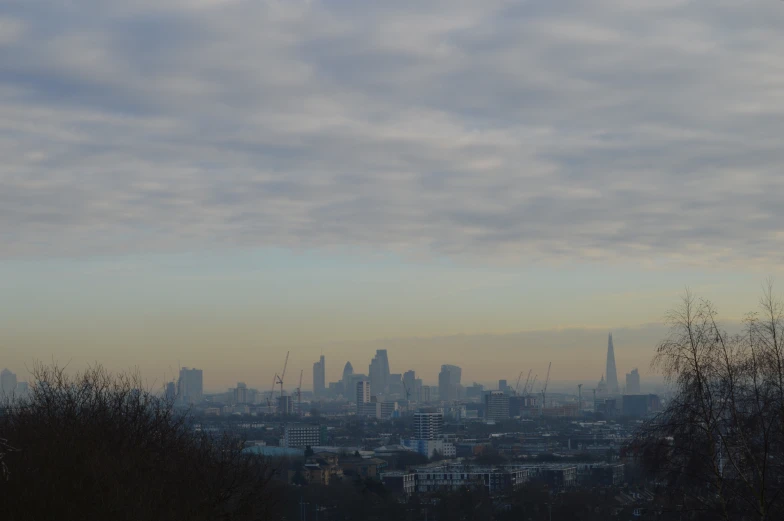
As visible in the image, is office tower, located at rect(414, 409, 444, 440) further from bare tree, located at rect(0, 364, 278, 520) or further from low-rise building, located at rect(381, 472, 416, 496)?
bare tree, located at rect(0, 364, 278, 520)

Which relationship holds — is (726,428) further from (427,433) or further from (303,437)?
(427,433)

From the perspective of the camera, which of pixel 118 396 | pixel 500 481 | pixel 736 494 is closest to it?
pixel 736 494

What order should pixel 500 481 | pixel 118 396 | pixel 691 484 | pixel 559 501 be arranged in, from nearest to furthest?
pixel 691 484
pixel 118 396
pixel 559 501
pixel 500 481

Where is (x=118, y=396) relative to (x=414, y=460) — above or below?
above

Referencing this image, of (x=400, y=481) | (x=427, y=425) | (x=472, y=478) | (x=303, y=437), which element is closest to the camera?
(x=400, y=481)

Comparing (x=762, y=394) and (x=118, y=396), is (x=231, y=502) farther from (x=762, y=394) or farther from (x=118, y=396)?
(x=762, y=394)

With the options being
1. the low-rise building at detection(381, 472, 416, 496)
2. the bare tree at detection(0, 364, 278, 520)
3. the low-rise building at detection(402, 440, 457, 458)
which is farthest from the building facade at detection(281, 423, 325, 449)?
the bare tree at detection(0, 364, 278, 520)

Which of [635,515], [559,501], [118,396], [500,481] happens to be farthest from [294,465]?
[118,396]

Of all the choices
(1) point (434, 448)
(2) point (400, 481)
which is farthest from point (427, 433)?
(2) point (400, 481)

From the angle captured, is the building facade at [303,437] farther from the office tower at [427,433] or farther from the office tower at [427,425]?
the office tower at [427,425]
